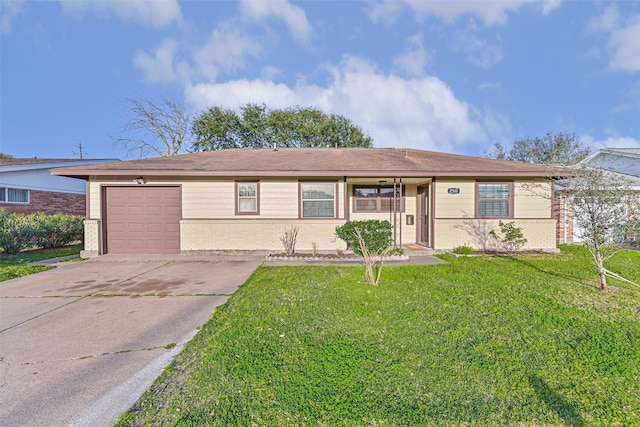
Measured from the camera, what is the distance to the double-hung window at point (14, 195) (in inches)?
506

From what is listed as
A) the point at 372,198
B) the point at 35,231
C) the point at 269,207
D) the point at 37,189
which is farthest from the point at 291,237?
the point at 37,189

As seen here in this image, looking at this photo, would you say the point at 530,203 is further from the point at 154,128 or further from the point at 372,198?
A: the point at 154,128

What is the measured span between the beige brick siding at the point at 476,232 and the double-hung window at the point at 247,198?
5751mm

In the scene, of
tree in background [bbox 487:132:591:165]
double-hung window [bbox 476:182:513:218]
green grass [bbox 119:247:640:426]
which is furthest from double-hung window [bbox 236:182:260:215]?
tree in background [bbox 487:132:591:165]

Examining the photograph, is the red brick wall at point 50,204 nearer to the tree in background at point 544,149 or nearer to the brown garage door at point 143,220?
the brown garage door at point 143,220

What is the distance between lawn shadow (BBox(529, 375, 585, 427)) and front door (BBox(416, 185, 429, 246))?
25.1ft

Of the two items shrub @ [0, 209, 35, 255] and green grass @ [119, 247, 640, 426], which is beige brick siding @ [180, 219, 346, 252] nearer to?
green grass @ [119, 247, 640, 426]

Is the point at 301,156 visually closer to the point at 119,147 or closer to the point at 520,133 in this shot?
the point at 119,147

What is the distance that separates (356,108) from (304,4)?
12.6 meters

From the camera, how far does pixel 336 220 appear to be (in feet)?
29.4

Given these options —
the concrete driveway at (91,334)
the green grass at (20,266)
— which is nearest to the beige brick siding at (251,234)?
the concrete driveway at (91,334)

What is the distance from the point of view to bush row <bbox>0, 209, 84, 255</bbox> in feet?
29.7

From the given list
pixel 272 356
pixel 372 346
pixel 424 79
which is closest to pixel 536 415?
pixel 372 346

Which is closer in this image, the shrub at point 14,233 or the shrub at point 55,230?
the shrub at point 14,233
